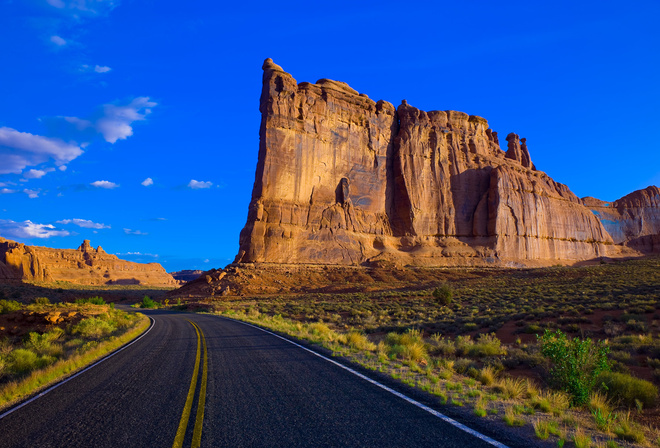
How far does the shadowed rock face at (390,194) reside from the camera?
63438 mm

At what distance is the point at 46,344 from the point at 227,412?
11.5m

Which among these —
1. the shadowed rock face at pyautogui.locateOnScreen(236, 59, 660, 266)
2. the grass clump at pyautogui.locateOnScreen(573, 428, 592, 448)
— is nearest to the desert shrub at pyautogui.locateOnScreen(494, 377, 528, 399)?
the grass clump at pyautogui.locateOnScreen(573, 428, 592, 448)

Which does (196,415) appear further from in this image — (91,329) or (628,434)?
(91,329)

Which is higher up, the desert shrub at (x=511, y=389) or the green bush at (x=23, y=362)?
the desert shrub at (x=511, y=389)

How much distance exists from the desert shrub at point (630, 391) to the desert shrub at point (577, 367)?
31 cm

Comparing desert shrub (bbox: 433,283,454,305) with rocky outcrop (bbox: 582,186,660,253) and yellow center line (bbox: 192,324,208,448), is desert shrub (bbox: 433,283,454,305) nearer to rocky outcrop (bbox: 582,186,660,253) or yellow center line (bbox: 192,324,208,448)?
yellow center line (bbox: 192,324,208,448)

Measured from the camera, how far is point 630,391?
6.68 metres

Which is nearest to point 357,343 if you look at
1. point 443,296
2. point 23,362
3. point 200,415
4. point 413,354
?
point 413,354

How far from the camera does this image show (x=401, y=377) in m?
7.31

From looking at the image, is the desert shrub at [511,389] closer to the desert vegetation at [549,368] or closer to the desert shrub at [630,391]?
the desert vegetation at [549,368]

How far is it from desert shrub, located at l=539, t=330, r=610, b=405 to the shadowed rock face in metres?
53.4

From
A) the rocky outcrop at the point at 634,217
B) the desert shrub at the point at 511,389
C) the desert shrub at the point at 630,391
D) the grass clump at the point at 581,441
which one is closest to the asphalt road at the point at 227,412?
the grass clump at the point at 581,441

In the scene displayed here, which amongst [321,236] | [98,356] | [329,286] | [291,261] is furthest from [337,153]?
[98,356]

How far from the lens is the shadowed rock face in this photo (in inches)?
2498
